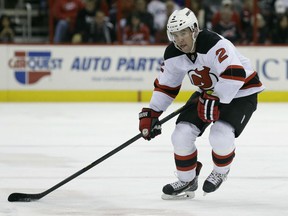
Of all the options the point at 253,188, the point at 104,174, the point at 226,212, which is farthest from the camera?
the point at 104,174

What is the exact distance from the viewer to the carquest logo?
11.0 meters

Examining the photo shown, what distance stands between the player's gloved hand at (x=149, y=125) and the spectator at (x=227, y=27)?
6.61 meters

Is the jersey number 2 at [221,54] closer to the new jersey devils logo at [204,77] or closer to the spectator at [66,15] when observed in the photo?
the new jersey devils logo at [204,77]

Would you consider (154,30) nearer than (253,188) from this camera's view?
No

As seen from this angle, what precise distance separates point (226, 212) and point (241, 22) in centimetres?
749

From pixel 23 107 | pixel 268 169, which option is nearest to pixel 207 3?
pixel 23 107

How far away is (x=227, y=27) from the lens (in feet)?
36.7

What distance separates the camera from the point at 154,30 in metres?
11.3

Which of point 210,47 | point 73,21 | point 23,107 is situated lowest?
point 23,107

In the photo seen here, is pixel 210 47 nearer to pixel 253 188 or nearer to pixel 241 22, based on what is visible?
pixel 253 188

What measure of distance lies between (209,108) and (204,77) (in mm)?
220

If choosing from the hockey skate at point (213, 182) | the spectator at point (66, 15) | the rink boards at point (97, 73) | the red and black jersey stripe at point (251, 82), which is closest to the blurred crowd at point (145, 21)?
the spectator at point (66, 15)

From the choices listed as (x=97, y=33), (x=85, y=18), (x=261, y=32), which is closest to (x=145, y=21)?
(x=97, y=33)

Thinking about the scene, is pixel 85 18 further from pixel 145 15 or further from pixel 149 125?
pixel 149 125
